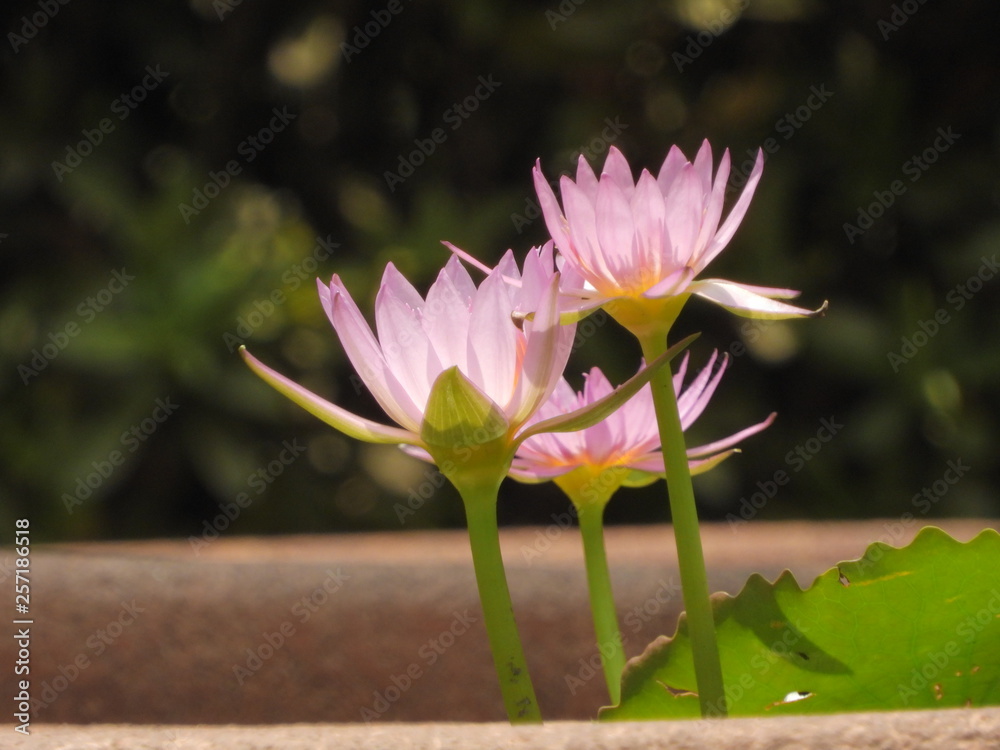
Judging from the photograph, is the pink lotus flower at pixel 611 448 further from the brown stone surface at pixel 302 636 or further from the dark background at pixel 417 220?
the dark background at pixel 417 220

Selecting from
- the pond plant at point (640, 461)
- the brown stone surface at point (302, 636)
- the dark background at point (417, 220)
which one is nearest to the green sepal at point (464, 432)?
the pond plant at point (640, 461)

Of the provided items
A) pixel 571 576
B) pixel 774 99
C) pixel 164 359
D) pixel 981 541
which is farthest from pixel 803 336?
pixel 981 541

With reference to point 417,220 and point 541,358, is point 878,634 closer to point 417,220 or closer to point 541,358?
point 541,358

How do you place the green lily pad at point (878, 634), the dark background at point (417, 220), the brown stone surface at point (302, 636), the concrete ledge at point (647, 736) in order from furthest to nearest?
the dark background at point (417, 220)
the brown stone surface at point (302, 636)
the green lily pad at point (878, 634)
the concrete ledge at point (647, 736)

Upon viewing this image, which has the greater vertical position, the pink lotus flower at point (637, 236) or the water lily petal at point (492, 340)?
the pink lotus flower at point (637, 236)

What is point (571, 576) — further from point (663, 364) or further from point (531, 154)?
point (531, 154)

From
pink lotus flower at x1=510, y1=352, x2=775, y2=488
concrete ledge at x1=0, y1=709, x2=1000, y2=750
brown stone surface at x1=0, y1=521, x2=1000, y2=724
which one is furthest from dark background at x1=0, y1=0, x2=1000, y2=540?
concrete ledge at x1=0, y1=709, x2=1000, y2=750
